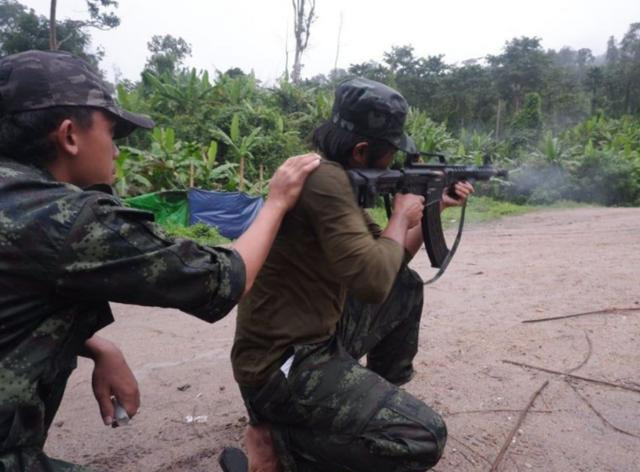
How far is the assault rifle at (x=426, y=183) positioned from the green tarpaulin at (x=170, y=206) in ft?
23.7

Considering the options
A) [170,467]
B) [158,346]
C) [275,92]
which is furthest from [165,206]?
[275,92]

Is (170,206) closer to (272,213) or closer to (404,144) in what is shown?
(404,144)

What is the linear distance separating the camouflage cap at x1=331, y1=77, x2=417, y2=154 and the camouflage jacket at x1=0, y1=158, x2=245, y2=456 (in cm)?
89

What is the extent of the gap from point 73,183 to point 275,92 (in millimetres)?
17935

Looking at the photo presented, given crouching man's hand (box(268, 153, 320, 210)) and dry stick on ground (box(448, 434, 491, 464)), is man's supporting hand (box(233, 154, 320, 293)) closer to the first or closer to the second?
crouching man's hand (box(268, 153, 320, 210))

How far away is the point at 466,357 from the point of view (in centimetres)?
347

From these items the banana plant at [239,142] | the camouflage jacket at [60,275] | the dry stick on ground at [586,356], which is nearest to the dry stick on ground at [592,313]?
the dry stick on ground at [586,356]

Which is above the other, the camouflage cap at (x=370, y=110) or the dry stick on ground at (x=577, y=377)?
the camouflage cap at (x=370, y=110)

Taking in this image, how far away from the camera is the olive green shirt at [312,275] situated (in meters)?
1.86

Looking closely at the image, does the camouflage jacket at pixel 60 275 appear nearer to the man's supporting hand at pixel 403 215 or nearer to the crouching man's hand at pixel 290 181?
the crouching man's hand at pixel 290 181

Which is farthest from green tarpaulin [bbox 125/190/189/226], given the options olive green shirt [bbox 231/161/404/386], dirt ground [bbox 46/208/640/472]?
olive green shirt [bbox 231/161/404/386]

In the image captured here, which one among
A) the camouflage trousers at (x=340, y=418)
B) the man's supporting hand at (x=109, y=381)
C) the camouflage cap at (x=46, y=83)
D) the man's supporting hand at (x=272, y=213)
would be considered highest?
the camouflage cap at (x=46, y=83)

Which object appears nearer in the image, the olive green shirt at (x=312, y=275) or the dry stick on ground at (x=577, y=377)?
the olive green shirt at (x=312, y=275)

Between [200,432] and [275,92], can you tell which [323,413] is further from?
[275,92]
